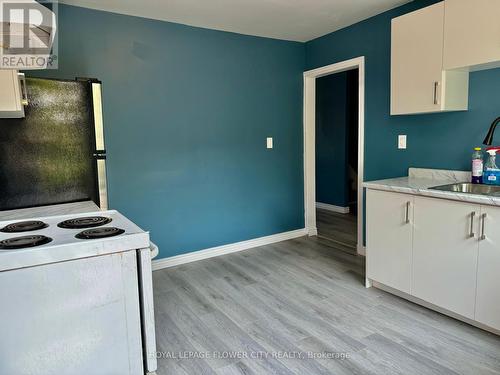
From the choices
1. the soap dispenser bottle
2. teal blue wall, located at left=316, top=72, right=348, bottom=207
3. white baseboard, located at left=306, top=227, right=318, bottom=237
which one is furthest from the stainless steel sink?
teal blue wall, located at left=316, top=72, right=348, bottom=207

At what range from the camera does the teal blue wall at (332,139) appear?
5.66m

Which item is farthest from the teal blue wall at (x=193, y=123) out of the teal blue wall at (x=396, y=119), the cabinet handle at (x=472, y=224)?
the cabinet handle at (x=472, y=224)

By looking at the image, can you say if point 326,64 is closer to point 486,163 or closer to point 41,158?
point 486,163

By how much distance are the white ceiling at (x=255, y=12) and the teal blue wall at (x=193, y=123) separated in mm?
147

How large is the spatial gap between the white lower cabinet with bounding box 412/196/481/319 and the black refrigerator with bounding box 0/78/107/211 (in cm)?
224

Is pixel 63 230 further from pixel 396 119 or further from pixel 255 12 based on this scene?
pixel 396 119

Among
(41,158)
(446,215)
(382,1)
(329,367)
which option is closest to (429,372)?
(329,367)

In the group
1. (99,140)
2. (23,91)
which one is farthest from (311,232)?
(23,91)

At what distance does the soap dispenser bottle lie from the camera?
8.04ft

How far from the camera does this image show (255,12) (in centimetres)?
317

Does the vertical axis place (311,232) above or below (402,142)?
below

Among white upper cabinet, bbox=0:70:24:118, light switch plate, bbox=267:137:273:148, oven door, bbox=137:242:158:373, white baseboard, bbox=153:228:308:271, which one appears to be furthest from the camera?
light switch plate, bbox=267:137:273:148

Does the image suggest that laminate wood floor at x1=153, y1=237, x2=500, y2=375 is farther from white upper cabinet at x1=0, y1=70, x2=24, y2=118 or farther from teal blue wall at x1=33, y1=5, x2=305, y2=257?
white upper cabinet at x1=0, y1=70, x2=24, y2=118

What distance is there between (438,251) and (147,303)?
190 centimetres
